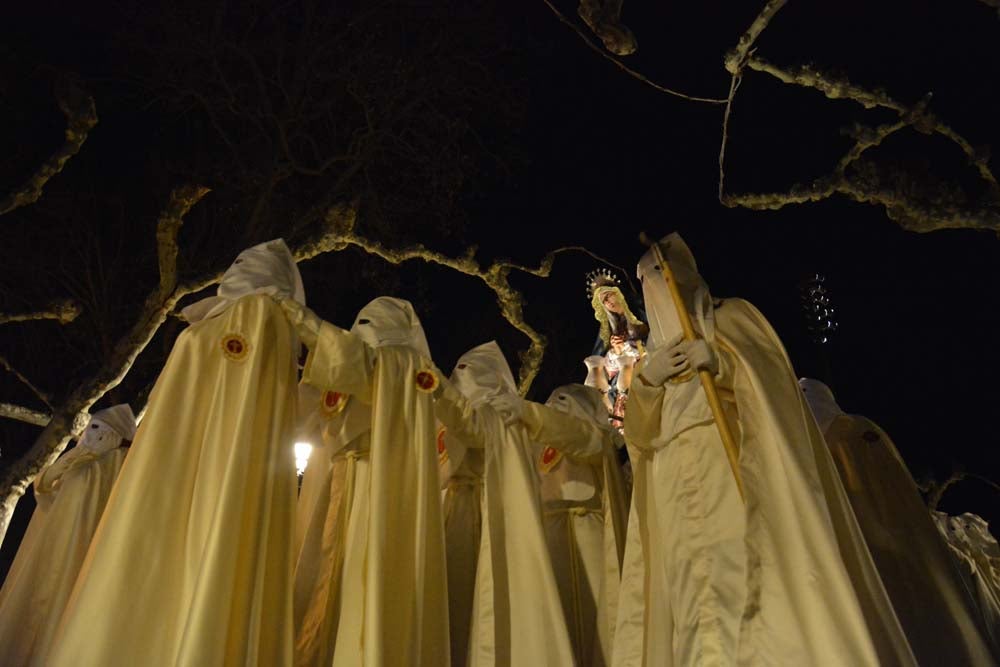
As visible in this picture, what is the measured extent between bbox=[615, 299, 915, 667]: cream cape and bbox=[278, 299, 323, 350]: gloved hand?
5.38ft

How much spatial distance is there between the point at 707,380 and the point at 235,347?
7.10ft

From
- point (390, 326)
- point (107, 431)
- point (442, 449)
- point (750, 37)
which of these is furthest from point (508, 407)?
point (107, 431)

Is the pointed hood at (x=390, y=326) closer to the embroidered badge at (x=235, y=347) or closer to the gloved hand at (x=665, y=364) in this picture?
the embroidered badge at (x=235, y=347)

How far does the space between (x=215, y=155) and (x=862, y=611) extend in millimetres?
8194

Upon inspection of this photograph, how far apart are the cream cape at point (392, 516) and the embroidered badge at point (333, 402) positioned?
0.22 meters

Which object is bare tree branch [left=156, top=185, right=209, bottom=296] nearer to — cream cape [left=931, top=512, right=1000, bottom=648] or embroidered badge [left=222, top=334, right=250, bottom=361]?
embroidered badge [left=222, top=334, right=250, bottom=361]

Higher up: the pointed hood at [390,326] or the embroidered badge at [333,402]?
the pointed hood at [390,326]

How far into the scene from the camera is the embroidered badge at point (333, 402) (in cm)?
476

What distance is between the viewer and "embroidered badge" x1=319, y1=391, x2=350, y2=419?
476cm

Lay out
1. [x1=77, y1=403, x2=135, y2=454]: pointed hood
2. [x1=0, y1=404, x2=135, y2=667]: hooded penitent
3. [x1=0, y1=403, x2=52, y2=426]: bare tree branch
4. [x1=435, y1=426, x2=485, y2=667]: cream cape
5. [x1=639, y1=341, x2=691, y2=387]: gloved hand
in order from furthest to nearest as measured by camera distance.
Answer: [x1=0, y1=403, x2=52, y2=426]: bare tree branch → [x1=77, y1=403, x2=135, y2=454]: pointed hood → [x1=0, y1=404, x2=135, y2=667]: hooded penitent → [x1=435, y1=426, x2=485, y2=667]: cream cape → [x1=639, y1=341, x2=691, y2=387]: gloved hand

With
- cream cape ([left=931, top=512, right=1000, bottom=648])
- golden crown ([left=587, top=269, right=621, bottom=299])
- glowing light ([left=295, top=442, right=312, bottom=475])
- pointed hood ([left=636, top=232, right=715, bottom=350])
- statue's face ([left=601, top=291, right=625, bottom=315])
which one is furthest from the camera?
golden crown ([left=587, top=269, right=621, bottom=299])

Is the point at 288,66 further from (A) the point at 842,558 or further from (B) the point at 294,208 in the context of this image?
(A) the point at 842,558

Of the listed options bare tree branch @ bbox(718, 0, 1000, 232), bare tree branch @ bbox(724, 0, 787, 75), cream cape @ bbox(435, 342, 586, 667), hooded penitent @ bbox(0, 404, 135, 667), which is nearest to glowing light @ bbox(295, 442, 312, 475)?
cream cape @ bbox(435, 342, 586, 667)

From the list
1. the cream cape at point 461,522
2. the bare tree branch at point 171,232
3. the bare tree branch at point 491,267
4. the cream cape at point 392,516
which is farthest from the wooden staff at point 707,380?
the bare tree branch at point 171,232
